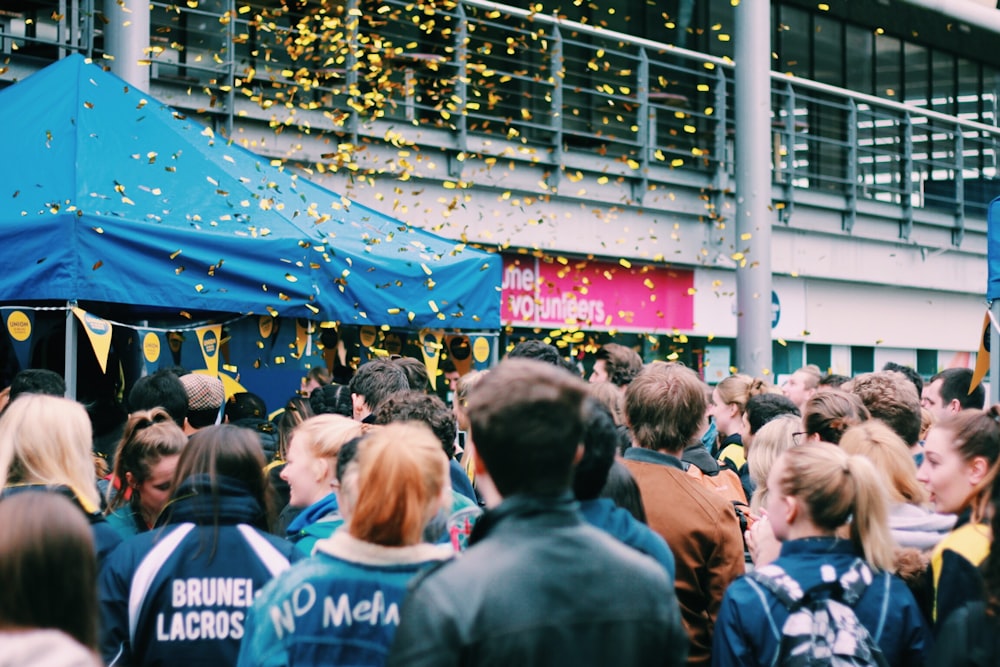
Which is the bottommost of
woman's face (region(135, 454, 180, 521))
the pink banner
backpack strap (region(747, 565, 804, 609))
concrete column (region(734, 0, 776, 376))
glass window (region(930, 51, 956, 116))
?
backpack strap (region(747, 565, 804, 609))

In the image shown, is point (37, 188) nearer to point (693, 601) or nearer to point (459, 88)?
point (693, 601)

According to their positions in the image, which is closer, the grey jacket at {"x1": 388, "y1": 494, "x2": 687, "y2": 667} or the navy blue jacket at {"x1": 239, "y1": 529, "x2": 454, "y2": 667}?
the grey jacket at {"x1": 388, "y1": 494, "x2": 687, "y2": 667}

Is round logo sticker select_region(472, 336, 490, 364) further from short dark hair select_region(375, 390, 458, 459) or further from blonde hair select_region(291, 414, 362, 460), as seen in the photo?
blonde hair select_region(291, 414, 362, 460)

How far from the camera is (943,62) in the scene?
23688 mm

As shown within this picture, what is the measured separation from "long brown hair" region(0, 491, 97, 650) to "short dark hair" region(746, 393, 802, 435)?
4178mm

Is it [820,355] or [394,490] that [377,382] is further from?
[820,355]

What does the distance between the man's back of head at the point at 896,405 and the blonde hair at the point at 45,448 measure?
340 cm

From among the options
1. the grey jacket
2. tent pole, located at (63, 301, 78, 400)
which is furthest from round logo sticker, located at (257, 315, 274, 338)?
the grey jacket

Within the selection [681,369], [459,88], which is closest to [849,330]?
[459,88]

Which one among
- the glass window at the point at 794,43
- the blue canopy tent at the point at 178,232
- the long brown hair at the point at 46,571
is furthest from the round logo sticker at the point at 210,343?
the glass window at the point at 794,43

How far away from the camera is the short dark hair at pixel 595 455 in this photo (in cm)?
336

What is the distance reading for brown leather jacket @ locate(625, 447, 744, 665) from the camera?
4199 millimetres

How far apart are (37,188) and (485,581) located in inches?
207

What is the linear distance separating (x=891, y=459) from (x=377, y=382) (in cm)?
244
